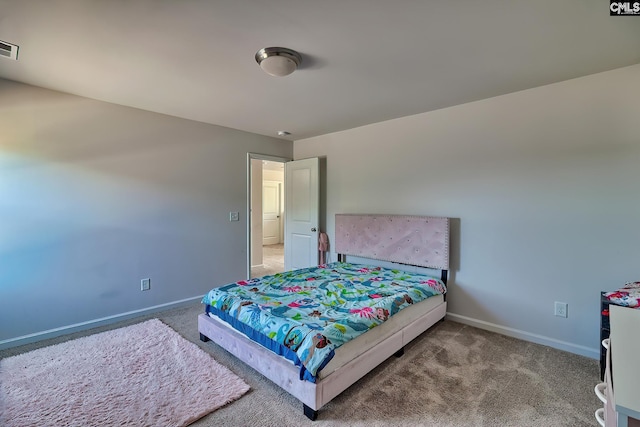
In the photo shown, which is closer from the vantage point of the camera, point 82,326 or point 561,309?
point 561,309

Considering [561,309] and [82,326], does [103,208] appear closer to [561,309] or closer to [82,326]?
[82,326]

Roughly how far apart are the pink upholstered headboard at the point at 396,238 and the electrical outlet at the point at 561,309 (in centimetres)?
95

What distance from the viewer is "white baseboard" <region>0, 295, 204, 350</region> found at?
2566mm

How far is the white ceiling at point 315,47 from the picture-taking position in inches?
61.6

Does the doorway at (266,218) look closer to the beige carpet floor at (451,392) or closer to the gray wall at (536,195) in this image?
the gray wall at (536,195)

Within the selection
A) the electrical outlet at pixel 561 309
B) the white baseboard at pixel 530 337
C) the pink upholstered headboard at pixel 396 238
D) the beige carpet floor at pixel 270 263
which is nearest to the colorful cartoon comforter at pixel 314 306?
the pink upholstered headboard at pixel 396 238

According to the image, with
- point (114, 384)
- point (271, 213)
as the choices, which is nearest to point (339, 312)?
point (114, 384)

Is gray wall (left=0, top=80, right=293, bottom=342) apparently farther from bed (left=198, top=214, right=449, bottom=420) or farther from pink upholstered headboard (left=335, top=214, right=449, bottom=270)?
pink upholstered headboard (left=335, top=214, right=449, bottom=270)

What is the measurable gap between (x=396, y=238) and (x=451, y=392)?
178cm

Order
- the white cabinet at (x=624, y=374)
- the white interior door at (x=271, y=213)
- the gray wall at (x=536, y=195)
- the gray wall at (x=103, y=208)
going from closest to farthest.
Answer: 1. the white cabinet at (x=624, y=374)
2. the gray wall at (x=536, y=195)
3. the gray wall at (x=103, y=208)
4. the white interior door at (x=271, y=213)

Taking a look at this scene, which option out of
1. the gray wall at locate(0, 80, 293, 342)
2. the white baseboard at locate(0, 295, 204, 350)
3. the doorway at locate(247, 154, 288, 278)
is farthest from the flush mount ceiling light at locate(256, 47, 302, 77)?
the white baseboard at locate(0, 295, 204, 350)

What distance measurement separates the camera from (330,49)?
1.96m

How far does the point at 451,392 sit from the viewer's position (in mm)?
1950

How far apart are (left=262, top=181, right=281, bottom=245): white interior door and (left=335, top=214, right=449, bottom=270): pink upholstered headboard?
16.1 ft
